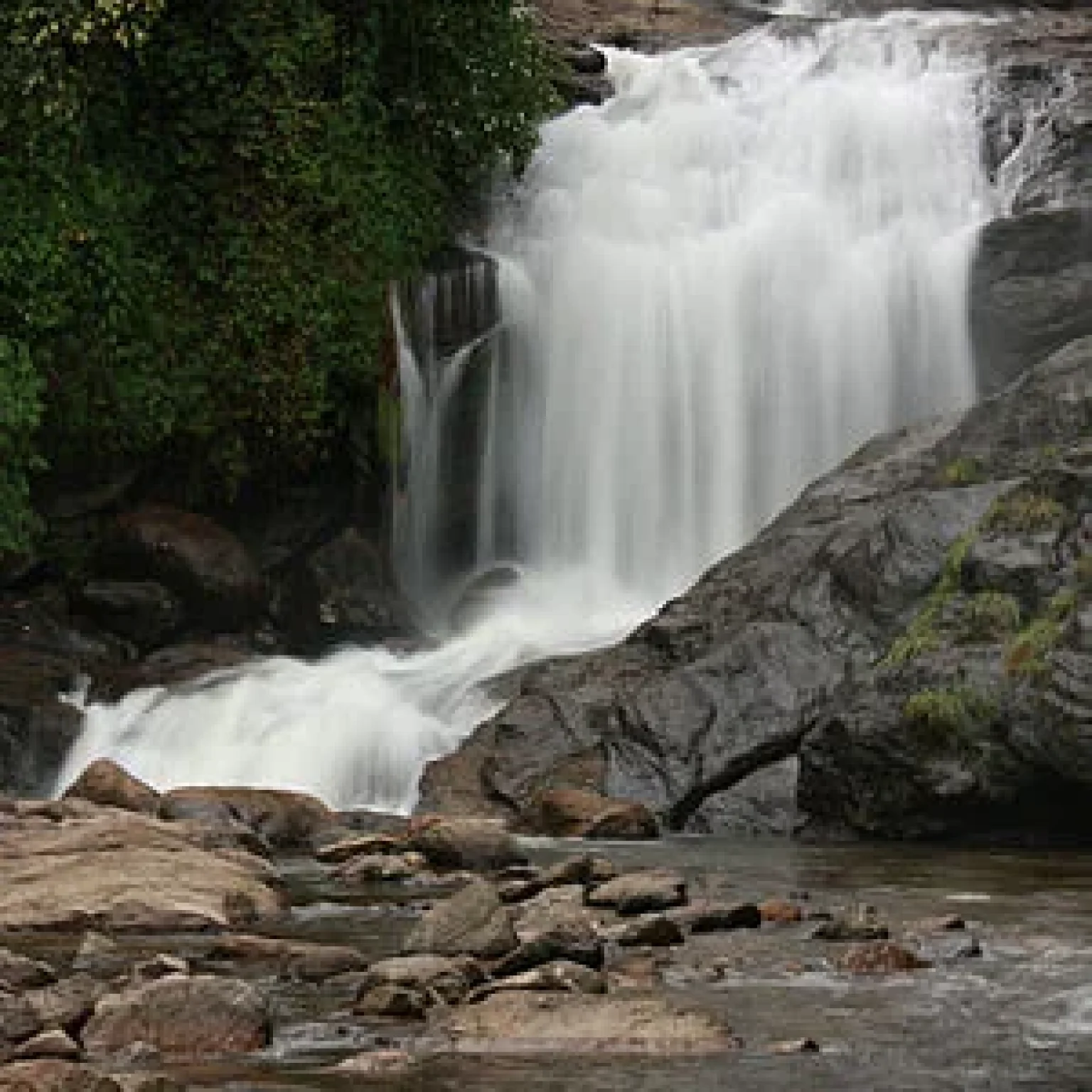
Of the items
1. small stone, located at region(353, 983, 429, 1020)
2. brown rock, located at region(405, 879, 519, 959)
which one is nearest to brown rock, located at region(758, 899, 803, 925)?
brown rock, located at region(405, 879, 519, 959)

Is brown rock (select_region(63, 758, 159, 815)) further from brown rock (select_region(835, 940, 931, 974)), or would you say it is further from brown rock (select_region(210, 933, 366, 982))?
brown rock (select_region(835, 940, 931, 974))

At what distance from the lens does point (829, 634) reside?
14.5 metres

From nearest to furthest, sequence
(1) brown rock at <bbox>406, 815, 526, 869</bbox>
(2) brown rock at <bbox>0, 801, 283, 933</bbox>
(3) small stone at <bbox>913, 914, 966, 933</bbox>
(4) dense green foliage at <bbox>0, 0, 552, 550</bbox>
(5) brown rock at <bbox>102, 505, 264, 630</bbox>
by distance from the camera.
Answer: (3) small stone at <bbox>913, 914, 966, 933</bbox>, (2) brown rock at <bbox>0, 801, 283, 933</bbox>, (1) brown rock at <bbox>406, 815, 526, 869</bbox>, (4) dense green foliage at <bbox>0, 0, 552, 550</bbox>, (5) brown rock at <bbox>102, 505, 264, 630</bbox>

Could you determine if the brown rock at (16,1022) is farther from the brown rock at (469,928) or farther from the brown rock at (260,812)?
the brown rock at (260,812)

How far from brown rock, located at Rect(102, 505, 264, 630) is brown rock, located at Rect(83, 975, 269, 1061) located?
12855 mm

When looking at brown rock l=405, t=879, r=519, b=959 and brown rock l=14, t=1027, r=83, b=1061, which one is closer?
brown rock l=14, t=1027, r=83, b=1061

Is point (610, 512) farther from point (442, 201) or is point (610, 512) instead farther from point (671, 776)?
point (671, 776)

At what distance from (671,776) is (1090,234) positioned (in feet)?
29.0

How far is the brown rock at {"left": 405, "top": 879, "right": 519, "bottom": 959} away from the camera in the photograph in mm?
7645

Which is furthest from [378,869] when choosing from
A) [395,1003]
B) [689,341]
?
[689,341]

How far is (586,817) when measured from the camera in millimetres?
13359

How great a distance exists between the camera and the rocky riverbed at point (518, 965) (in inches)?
237

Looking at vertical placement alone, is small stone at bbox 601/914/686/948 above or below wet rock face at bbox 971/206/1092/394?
below

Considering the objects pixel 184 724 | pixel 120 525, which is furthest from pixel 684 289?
pixel 184 724
